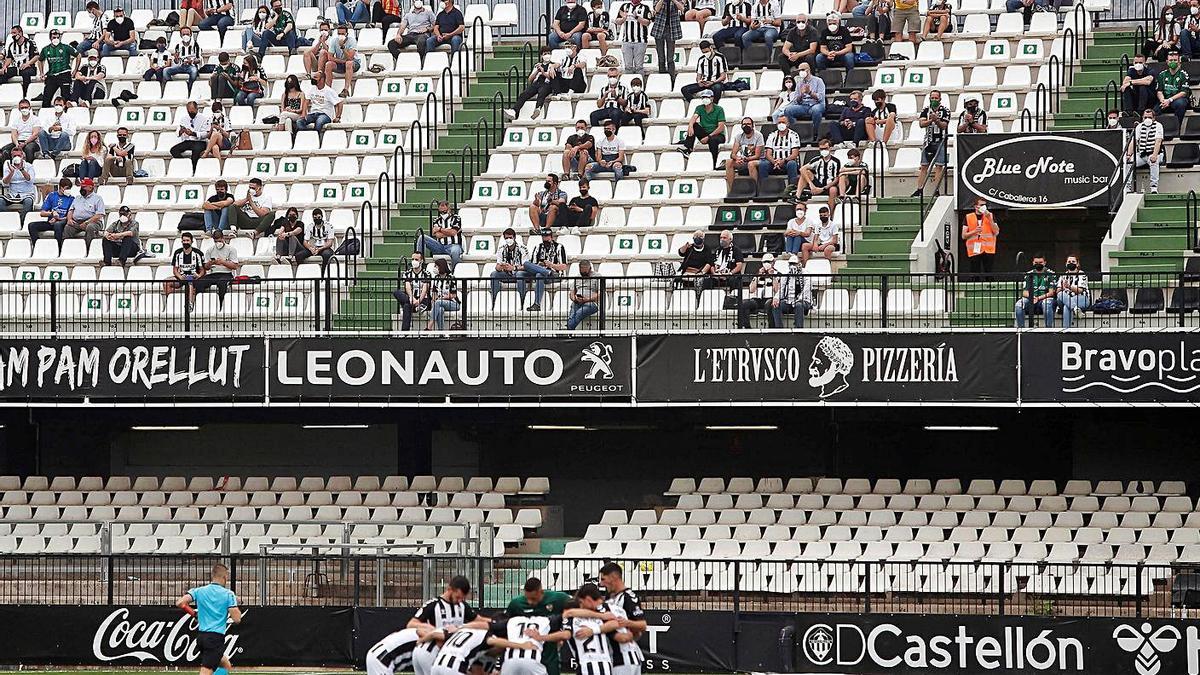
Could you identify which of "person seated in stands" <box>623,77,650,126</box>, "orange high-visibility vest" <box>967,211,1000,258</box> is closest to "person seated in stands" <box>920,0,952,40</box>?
"person seated in stands" <box>623,77,650,126</box>

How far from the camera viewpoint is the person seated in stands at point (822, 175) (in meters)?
28.2

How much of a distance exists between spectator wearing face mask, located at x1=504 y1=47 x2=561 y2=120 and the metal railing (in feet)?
37.8

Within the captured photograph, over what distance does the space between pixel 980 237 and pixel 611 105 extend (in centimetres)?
714

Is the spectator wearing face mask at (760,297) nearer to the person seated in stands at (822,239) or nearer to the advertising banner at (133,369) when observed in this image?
the person seated in stands at (822,239)

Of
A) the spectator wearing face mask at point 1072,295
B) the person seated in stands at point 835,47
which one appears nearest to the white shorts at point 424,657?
the spectator wearing face mask at point 1072,295

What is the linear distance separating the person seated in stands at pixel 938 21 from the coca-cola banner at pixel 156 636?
50.1 ft

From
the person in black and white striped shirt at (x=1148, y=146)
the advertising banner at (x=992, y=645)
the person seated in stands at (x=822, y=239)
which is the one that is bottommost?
the advertising banner at (x=992, y=645)

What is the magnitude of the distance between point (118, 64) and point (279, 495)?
10307mm

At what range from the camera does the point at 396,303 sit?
2620 centimetres

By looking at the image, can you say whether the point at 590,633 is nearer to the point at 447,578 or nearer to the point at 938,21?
the point at 447,578

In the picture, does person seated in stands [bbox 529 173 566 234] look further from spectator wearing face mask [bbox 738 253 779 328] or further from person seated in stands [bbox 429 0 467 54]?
person seated in stands [bbox 429 0 467 54]

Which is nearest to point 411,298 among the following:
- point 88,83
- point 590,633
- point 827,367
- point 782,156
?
point 827,367

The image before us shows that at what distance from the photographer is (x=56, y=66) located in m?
34.6

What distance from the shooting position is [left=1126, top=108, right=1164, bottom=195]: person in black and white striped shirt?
2748 cm
